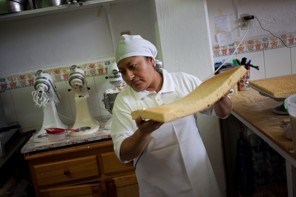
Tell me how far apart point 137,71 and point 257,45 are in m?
1.35

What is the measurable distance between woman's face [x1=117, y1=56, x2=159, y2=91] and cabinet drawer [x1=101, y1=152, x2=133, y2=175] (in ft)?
2.42

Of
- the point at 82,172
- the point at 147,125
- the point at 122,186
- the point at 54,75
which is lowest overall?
the point at 122,186

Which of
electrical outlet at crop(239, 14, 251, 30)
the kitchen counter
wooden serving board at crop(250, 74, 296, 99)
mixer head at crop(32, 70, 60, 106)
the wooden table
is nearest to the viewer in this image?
the wooden table

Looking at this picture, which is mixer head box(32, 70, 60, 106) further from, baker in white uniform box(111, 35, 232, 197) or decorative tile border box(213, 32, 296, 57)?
decorative tile border box(213, 32, 296, 57)

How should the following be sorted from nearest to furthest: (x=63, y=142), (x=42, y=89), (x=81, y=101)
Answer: (x=63, y=142) < (x=42, y=89) < (x=81, y=101)

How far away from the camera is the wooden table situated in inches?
40.3

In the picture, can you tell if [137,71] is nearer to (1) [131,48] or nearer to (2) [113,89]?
(1) [131,48]

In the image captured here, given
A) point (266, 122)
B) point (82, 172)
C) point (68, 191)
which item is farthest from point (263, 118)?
point (68, 191)

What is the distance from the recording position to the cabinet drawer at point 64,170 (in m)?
1.75

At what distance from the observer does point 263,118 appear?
139 centimetres

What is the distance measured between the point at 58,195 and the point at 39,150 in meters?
0.30

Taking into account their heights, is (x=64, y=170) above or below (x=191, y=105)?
below

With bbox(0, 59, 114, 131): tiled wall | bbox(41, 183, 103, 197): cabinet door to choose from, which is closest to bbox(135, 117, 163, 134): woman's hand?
bbox(41, 183, 103, 197): cabinet door

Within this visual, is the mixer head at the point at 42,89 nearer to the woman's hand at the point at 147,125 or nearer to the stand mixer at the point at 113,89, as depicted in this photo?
the stand mixer at the point at 113,89
